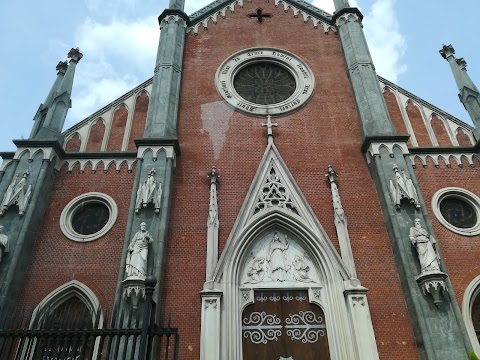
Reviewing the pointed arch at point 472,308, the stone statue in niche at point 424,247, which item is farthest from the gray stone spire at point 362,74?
the pointed arch at point 472,308

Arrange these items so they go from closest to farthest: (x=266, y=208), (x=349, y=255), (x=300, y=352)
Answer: (x=300, y=352), (x=349, y=255), (x=266, y=208)

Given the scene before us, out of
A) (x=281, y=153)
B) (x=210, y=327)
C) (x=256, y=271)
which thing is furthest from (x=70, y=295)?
(x=281, y=153)

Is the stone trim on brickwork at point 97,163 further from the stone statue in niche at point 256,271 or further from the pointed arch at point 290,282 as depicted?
the stone statue in niche at point 256,271

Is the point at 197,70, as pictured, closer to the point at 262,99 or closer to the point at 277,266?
the point at 262,99

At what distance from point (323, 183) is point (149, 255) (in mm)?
5645

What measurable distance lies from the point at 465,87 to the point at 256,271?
391 inches

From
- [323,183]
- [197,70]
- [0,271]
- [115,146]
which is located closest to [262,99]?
[197,70]

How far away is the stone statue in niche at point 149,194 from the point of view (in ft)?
38.4

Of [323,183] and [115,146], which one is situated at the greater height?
[115,146]

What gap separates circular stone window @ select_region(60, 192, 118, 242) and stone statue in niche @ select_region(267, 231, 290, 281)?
448cm

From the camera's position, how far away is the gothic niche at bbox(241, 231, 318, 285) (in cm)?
1159

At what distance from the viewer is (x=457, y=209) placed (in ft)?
42.0

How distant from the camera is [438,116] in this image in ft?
49.4

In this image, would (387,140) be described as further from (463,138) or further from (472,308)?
(472,308)
